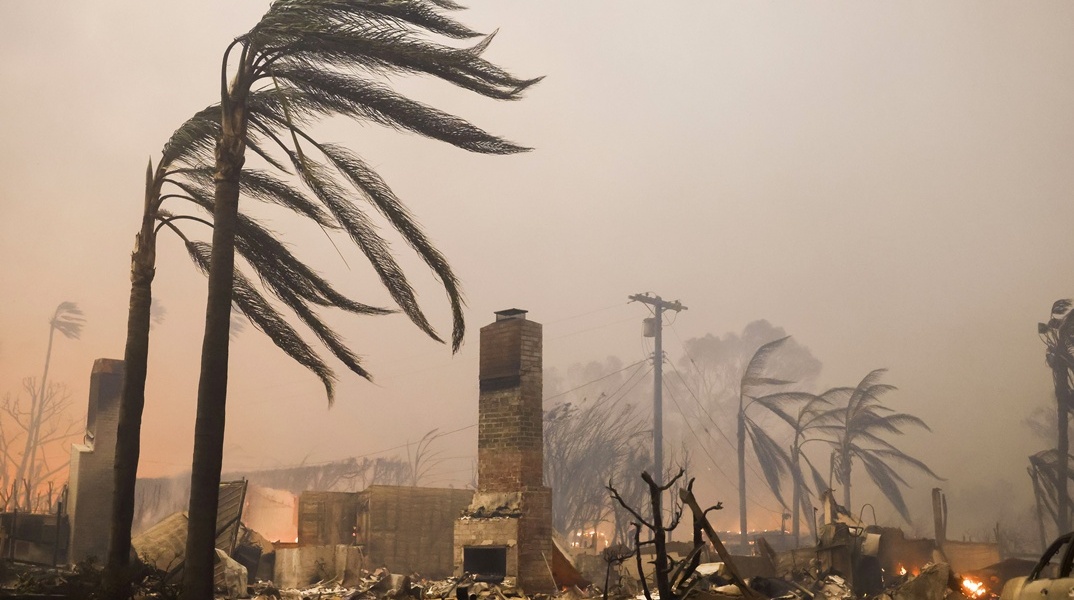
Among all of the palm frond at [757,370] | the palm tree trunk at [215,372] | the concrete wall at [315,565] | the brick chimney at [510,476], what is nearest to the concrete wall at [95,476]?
the concrete wall at [315,565]

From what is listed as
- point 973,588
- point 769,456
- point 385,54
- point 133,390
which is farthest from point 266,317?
point 769,456

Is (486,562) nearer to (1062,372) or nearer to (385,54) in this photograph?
(385,54)

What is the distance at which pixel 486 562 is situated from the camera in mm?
15406

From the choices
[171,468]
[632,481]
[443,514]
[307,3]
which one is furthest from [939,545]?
[171,468]

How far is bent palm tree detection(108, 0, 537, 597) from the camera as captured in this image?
9.57 meters

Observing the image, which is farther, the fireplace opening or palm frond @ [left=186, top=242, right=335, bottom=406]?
the fireplace opening

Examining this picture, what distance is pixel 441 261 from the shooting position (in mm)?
11594

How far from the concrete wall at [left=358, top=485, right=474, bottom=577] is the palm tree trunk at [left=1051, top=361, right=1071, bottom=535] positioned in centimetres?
1774

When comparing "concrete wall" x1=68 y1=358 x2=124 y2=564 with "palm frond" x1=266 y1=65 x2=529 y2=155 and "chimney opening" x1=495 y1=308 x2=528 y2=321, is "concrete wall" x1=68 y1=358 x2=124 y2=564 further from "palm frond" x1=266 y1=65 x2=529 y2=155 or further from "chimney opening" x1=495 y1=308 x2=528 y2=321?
"palm frond" x1=266 y1=65 x2=529 y2=155

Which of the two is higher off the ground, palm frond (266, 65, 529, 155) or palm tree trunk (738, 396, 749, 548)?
palm frond (266, 65, 529, 155)

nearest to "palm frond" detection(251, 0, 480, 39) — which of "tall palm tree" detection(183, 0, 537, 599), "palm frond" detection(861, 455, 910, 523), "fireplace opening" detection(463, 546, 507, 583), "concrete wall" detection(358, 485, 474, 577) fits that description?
"tall palm tree" detection(183, 0, 537, 599)

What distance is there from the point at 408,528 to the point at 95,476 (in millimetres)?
6371

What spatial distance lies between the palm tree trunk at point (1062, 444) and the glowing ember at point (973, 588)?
13.3 m

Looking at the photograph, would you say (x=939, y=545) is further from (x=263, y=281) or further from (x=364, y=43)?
(x=364, y=43)
